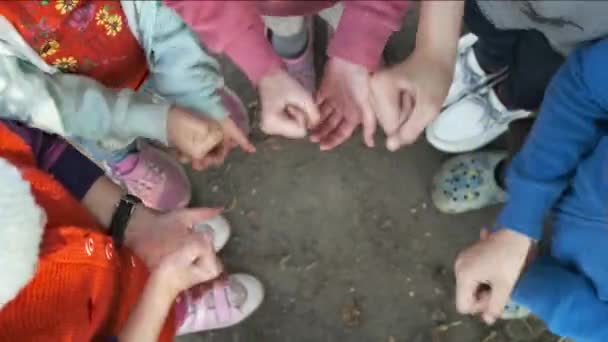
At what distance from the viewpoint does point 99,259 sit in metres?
0.81

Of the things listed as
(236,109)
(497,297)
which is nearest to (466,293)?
(497,297)

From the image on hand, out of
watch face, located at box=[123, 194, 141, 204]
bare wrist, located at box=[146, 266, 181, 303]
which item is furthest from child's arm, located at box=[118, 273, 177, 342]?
watch face, located at box=[123, 194, 141, 204]

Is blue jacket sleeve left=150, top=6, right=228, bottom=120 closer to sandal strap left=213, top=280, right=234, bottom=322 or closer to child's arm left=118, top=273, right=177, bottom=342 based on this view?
child's arm left=118, top=273, right=177, bottom=342

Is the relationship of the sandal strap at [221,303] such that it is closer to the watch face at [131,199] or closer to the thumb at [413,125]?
the watch face at [131,199]

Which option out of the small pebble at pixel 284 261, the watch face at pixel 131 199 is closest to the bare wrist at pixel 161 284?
the watch face at pixel 131 199

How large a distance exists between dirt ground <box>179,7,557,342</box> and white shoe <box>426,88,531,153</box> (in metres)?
0.05

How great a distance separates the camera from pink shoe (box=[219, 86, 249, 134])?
105cm

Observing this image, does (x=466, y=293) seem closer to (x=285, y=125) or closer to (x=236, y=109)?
(x=285, y=125)

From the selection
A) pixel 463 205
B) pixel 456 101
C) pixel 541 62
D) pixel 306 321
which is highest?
pixel 541 62

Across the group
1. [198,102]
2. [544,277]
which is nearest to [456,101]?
[544,277]

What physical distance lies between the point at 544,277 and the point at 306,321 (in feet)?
1.24

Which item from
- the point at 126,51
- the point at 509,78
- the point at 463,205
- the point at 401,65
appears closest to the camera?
the point at 401,65

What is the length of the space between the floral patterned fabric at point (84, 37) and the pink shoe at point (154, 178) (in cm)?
22

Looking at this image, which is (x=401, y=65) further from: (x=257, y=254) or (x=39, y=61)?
(x=257, y=254)
